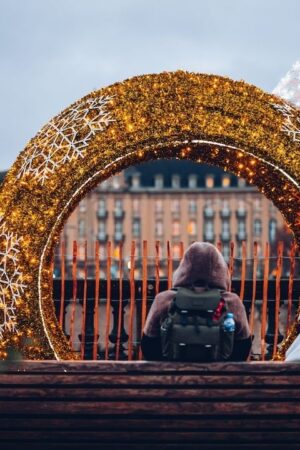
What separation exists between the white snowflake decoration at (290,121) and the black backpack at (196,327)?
2.05 m

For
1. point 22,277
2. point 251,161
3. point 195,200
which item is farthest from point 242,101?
point 195,200

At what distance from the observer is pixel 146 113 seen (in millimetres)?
5832

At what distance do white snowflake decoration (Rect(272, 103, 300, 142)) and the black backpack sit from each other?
2.05 metres

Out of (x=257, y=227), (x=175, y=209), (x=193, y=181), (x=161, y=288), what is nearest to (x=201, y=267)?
(x=161, y=288)

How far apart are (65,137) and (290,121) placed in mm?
1497

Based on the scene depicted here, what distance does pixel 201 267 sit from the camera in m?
4.18

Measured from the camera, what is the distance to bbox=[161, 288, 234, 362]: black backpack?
13.3 feet

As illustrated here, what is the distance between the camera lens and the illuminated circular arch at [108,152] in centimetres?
568

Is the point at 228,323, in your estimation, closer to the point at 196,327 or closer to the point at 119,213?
the point at 196,327
